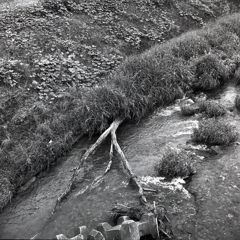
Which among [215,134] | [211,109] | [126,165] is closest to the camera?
[126,165]

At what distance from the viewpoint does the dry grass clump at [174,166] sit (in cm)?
788

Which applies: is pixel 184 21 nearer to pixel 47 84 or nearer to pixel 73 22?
pixel 73 22

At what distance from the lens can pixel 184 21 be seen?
17.8 metres

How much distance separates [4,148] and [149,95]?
532 cm

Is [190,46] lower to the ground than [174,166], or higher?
higher

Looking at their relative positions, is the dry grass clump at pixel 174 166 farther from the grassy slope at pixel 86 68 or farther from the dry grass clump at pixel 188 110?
the dry grass clump at pixel 188 110

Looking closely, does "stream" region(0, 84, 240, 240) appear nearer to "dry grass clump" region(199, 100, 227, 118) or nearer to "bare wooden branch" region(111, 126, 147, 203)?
"bare wooden branch" region(111, 126, 147, 203)

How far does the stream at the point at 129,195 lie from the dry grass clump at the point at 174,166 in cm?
24

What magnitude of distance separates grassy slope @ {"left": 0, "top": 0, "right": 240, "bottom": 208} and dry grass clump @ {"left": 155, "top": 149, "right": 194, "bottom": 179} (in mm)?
2658

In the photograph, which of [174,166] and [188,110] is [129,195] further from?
[188,110]

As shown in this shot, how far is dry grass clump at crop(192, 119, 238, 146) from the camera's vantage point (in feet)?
30.2

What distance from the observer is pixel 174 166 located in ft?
26.0

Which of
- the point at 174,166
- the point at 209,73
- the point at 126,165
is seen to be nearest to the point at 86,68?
the point at 209,73

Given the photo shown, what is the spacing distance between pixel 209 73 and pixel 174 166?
633cm
